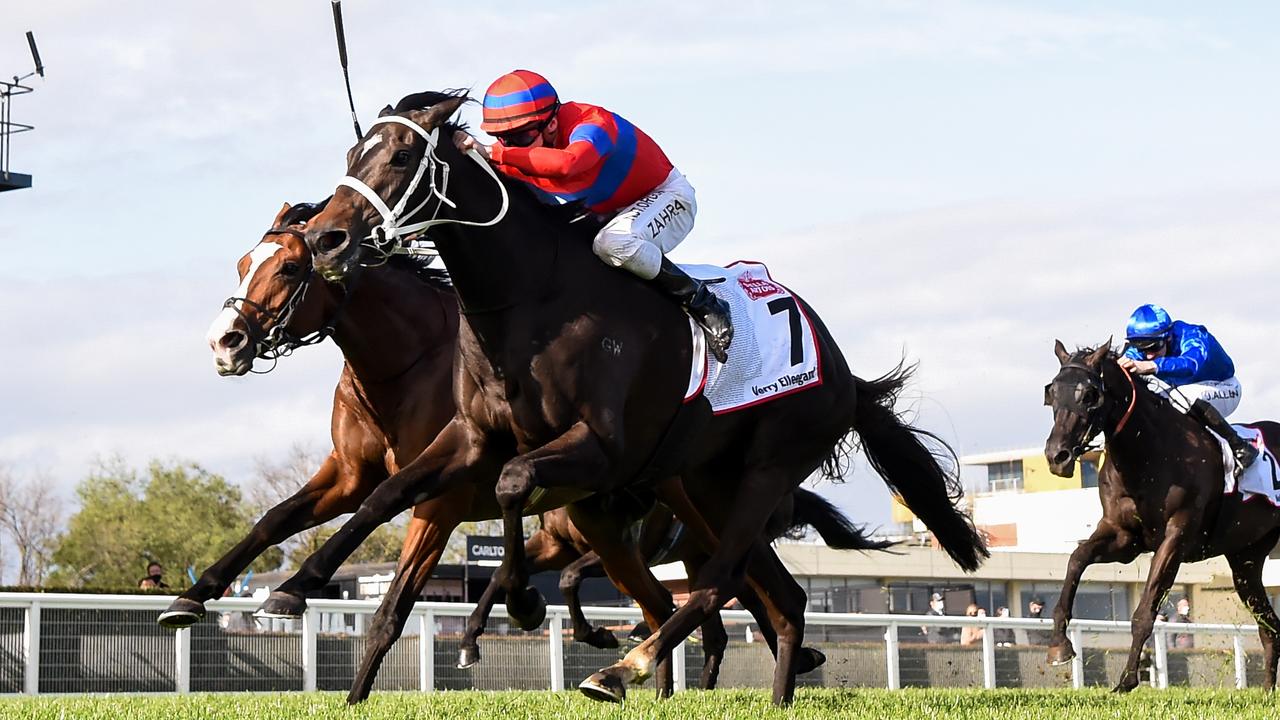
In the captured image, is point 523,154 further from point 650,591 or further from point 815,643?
point 815,643

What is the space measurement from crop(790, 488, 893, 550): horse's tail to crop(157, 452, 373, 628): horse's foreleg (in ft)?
13.5

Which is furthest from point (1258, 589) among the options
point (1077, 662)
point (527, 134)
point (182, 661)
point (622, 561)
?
point (527, 134)

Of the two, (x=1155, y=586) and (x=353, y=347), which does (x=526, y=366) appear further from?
(x=1155, y=586)

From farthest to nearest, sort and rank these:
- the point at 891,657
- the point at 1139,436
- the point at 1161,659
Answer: the point at 1161,659 < the point at 891,657 < the point at 1139,436

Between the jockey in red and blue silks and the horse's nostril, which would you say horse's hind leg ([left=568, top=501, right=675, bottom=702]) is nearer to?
the jockey in red and blue silks

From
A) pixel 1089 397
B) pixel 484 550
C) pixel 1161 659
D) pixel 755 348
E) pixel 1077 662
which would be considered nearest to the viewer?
pixel 755 348

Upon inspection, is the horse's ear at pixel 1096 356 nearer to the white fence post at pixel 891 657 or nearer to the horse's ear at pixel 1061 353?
the horse's ear at pixel 1061 353

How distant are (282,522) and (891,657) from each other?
8052 mm

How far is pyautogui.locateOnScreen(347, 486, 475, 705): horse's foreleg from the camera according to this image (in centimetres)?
671

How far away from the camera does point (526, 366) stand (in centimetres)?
573

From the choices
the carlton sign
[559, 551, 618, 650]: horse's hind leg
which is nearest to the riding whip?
[559, 551, 618, 650]: horse's hind leg

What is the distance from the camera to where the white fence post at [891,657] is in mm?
13664

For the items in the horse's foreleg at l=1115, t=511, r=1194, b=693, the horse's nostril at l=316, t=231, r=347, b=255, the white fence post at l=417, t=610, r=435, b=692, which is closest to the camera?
the horse's nostril at l=316, t=231, r=347, b=255

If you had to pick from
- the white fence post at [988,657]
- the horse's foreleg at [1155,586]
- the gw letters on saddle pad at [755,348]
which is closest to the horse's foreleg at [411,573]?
the gw letters on saddle pad at [755,348]
